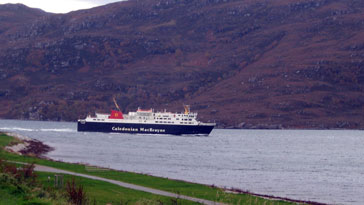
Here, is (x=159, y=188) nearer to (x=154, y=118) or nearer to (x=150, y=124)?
(x=150, y=124)

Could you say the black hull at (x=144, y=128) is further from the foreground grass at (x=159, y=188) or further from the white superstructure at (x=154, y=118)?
the foreground grass at (x=159, y=188)

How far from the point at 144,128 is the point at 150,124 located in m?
2.13

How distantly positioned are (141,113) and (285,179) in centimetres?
10058

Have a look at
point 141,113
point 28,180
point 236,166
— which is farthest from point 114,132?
point 28,180

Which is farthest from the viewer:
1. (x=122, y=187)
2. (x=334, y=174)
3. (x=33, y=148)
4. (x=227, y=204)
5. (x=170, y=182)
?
(x=33, y=148)

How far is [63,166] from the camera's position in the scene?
4528 cm

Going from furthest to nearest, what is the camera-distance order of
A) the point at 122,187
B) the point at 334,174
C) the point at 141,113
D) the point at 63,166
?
the point at 141,113 < the point at 334,174 < the point at 63,166 < the point at 122,187

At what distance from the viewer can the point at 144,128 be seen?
154 meters

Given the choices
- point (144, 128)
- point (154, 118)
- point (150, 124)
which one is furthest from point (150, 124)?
point (144, 128)

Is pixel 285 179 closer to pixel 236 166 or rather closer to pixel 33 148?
pixel 236 166

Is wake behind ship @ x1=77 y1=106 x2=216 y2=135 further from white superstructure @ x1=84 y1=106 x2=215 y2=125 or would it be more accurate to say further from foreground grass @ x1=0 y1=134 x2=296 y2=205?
foreground grass @ x1=0 y1=134 x2=296 y2=205

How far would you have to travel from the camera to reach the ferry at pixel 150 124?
148137 millimetres

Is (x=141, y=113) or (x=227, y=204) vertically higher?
(x=141, y=113)

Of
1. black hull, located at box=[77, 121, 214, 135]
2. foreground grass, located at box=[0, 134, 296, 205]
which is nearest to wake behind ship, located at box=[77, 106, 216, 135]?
black hull, located at box=[77, 121, 214, 135]
